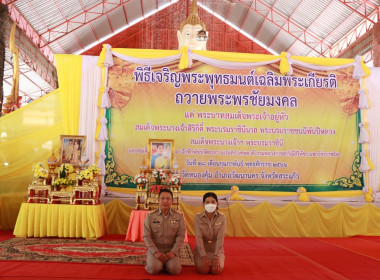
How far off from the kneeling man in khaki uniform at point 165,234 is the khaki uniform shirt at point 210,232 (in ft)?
0.50

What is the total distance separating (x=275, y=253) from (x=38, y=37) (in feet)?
40.7

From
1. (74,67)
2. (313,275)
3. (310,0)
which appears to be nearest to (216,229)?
(313,275)

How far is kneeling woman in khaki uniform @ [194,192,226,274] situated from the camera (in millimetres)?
3621

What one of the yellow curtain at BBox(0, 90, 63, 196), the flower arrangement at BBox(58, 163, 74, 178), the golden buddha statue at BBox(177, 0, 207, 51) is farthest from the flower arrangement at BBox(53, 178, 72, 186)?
the golden buddha statue at BBox(177, 0, 207, 51)

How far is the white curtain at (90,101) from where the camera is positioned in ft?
22.9

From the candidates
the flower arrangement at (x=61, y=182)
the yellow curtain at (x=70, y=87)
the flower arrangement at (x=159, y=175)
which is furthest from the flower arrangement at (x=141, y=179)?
the yellow curtain at (x=70, y=87)

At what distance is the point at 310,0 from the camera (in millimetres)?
12641

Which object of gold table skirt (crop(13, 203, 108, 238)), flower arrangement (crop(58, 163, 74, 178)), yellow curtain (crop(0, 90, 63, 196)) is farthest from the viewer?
yellow curtain (crop(0, 90, 63, 196))

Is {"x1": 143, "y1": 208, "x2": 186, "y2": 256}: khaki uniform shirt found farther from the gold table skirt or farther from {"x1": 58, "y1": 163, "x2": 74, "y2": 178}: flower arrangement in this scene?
{"x1": 58, "y1": 163, "x2": 74, "y2": 178}: flower arrangement

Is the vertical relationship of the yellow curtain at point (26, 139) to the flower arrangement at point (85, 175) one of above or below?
above

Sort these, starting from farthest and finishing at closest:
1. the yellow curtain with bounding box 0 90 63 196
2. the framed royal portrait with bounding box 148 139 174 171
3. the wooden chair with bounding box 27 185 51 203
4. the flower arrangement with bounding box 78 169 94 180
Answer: the yellow curtain with bounding box 0 90 63 196 < the framed royal portrait with bounding box 148 139 174 171 < the flower arrangement with bounding box 78 169 94 180 < the wooden chair with bounding box 27 185 51 203

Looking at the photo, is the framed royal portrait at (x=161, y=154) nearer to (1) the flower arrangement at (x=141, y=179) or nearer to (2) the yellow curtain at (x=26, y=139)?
(1) the flower arrangement at (x=141, y=179)

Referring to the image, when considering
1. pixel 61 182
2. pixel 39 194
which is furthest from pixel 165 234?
pixel 39 194

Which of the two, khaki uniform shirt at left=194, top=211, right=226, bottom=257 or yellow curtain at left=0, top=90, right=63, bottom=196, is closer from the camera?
khaki uniform shirt at left=194, top=211, right=226, bottom=257
